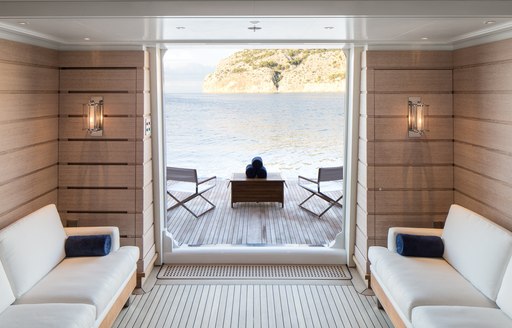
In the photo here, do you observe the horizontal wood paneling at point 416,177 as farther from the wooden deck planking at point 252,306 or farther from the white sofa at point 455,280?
the wooden deck planking at point 252,306

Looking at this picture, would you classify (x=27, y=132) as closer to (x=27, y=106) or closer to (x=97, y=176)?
(x=27, y=106)

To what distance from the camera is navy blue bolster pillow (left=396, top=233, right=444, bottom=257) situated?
3756 mm

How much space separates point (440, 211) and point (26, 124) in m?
3.93

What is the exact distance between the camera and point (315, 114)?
57.7ft

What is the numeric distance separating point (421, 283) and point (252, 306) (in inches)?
57.1

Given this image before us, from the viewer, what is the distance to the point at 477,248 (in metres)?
3.31

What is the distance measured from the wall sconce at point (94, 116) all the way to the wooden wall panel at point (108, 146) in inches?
1.9

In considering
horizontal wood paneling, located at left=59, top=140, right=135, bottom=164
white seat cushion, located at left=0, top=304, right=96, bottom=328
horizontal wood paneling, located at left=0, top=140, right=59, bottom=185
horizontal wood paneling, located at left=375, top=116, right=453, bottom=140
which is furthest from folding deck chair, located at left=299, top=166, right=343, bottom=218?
white seat cushion, located at left=0, top=304, right=96, bottom=328

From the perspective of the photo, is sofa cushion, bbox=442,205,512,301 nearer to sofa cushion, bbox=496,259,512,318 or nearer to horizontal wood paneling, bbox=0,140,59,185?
sofa cushion, bbox=496,259,512,318

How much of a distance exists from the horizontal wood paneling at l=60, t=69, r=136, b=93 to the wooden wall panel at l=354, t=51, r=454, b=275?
2.37 meters

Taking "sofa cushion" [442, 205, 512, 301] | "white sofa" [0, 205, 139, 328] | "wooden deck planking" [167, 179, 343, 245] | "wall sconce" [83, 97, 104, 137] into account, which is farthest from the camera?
"wooden deck planking" [167, 179, 343, 245]

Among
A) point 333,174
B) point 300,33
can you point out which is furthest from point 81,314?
point 333,174

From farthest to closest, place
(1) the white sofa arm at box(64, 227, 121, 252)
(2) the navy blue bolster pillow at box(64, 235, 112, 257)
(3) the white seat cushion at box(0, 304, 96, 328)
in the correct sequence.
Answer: (1) the white sofa arm at box(64, 227, 121, 252), (2) the navy blue bolster pillow at box(64, 235, 112, 257), (3) the white seat cushion at box(0, 304, 96, 328)

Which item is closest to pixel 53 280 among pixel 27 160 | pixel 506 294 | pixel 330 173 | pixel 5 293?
pixel 5 293
